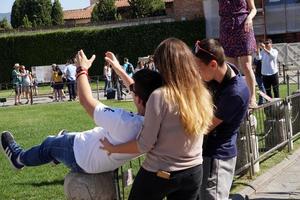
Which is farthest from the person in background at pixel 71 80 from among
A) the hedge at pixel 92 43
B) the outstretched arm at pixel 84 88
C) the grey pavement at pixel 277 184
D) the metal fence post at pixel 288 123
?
the outstretched arm at pixel 84 88

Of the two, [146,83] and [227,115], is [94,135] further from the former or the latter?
[227,115]

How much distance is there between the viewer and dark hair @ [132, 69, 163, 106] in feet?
13.2

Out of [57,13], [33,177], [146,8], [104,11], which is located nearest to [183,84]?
[33,177]

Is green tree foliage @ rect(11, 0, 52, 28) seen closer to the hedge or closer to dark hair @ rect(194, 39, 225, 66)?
the hedge

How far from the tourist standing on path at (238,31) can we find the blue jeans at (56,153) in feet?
8.31

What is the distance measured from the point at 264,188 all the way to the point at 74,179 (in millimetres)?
3616

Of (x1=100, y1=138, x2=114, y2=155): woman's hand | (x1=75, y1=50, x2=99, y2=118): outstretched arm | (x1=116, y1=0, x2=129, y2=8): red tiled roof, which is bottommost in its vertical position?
(x1=100, y1=138, x2=114, y2=155): woman's hand

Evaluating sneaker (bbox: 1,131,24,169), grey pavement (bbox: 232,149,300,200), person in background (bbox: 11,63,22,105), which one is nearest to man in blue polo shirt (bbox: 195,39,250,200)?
sneaker (bbox: 1,131,24,169)

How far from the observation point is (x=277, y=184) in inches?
309

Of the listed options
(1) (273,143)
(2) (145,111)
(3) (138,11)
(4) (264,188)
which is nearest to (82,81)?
(2) (145,111)

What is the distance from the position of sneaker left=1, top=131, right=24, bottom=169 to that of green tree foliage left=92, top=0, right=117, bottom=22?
58973 mm

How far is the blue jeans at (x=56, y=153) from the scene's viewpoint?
455 cm

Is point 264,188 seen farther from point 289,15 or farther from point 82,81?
point 289,15

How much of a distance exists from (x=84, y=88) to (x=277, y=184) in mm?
4248
